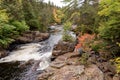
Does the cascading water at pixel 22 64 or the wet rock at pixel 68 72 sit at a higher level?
the wet rock at pixel 68 72

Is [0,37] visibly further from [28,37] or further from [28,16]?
[28,16]

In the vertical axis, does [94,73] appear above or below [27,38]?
above

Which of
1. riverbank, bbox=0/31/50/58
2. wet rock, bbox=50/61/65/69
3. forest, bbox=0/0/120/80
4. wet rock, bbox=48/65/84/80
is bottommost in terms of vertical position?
riverbank, bbox=0/31/50/58

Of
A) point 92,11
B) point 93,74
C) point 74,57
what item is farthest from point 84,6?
point 93,74

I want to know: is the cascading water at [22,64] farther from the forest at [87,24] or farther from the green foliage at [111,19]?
the green foliage at [111,19]

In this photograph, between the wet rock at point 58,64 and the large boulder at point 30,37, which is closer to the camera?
the wet rock at point 58,64

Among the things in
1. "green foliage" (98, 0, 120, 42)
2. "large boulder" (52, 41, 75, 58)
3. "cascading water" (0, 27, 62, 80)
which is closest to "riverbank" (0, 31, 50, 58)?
"cascading water" (0, 27, 62, 80)

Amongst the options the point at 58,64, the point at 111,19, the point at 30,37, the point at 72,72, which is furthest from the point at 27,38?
the point at 72,72

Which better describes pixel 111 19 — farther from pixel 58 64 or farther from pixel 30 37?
pixel 30 37

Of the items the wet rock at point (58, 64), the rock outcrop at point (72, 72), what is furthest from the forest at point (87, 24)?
the wet rock at point (58, 64)

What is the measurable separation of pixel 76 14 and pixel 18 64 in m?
8.42

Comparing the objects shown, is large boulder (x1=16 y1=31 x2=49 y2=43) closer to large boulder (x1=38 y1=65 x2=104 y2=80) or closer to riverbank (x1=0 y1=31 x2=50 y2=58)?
Answer: riverbank (x1=0 y1=31 x2=50 y2=58)

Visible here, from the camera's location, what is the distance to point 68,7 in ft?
71.5

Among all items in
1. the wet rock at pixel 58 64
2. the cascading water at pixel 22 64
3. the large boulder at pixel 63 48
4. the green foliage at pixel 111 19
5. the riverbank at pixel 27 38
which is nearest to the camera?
the green foliage at pixel 111 19
